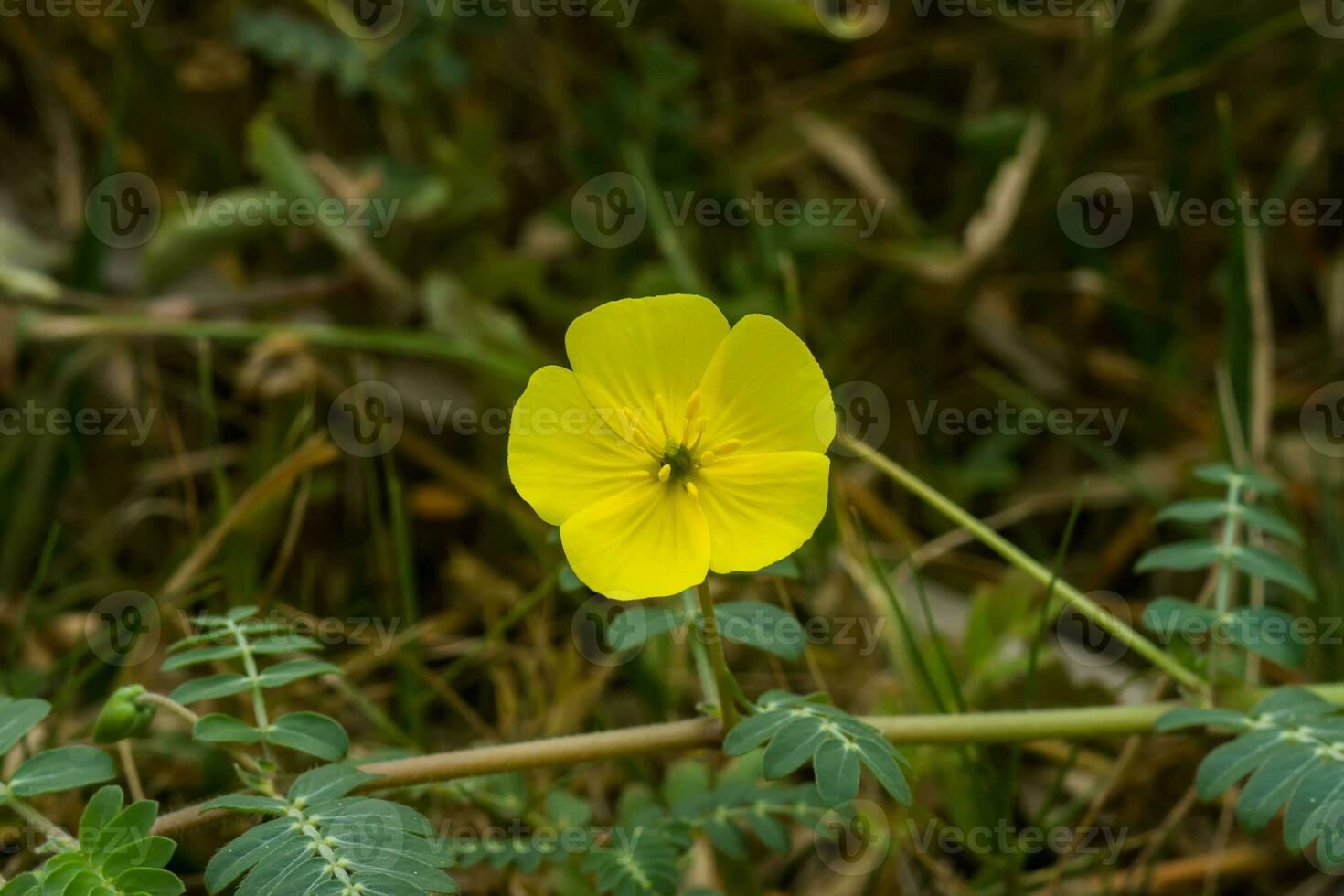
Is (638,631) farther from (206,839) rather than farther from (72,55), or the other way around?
(72,55)

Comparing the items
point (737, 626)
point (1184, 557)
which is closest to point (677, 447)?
point (737, 626)

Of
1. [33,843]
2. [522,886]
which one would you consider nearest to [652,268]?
[522,886]
